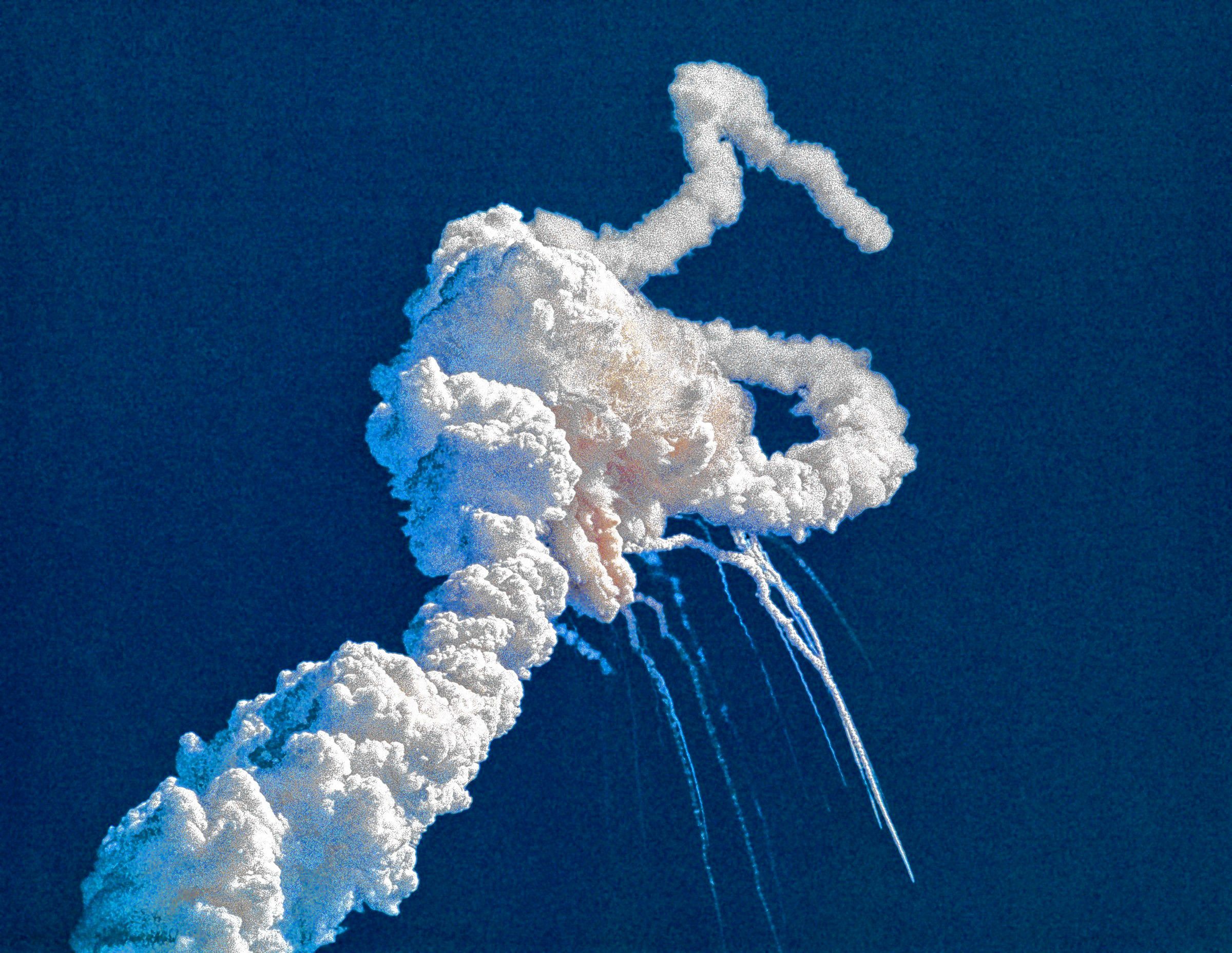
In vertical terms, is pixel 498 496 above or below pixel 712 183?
below

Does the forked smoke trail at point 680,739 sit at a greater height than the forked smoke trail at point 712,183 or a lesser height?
lesser

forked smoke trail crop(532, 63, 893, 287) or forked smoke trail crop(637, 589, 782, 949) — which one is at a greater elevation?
forked smoke trail crop(532, 63, 893, 287)

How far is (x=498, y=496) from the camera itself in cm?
916

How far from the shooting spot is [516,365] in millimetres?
9516

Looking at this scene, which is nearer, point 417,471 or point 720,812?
point 417,471

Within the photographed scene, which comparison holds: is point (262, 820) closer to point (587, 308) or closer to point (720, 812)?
point (587, 308)

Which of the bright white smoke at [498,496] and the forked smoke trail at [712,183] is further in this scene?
the forked smoke trail at [712,183]

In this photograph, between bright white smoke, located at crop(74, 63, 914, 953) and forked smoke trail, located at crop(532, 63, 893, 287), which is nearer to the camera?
bright white smoke, located at crop(74, 63, 914, 953)

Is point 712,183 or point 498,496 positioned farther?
point 712,183

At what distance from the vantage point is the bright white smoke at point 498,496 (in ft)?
26.8

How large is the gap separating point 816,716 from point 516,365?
3185 mm

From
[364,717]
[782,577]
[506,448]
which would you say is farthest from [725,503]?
[364,717]

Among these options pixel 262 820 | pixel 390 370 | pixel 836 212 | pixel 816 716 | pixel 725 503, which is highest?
pixel 836 212

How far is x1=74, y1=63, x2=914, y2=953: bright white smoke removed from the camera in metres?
8.16
